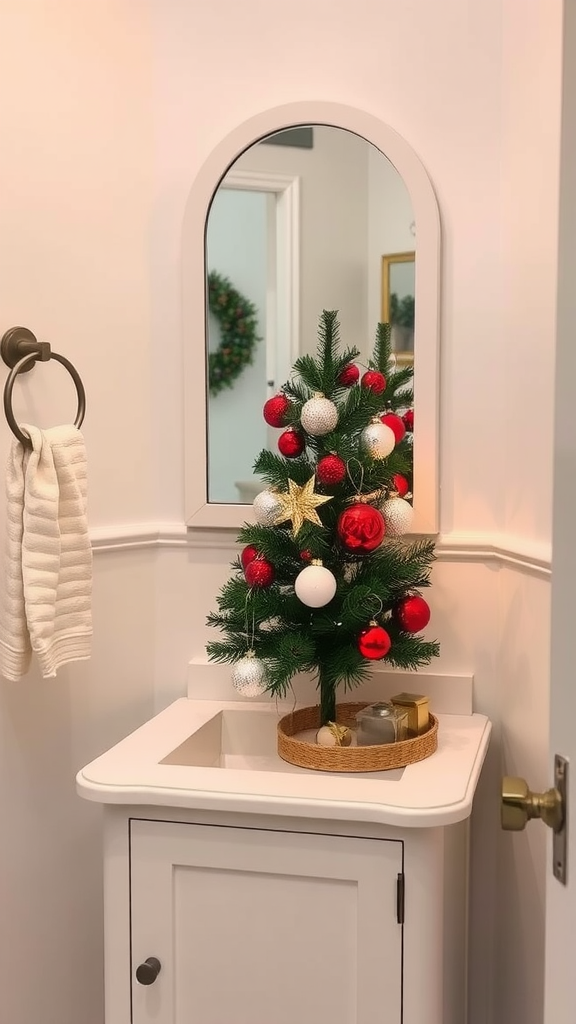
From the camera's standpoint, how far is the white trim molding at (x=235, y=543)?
1575 millimetres

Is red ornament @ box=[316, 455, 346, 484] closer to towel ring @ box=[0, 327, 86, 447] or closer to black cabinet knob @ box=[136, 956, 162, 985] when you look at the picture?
towel ring @ box=[0, 327, 86, 447]

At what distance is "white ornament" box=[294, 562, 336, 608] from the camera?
4.69ft

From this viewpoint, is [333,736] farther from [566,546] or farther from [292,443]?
[566,546]

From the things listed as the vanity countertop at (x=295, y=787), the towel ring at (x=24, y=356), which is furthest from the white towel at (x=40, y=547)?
the vanity countertop at (x=295, y=787)

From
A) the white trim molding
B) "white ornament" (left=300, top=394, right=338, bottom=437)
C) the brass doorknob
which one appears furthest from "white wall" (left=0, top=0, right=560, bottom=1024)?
the brass doorknob

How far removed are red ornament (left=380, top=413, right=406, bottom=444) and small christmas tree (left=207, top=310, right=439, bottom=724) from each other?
0.23ft

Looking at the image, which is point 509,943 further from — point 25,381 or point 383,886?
point 25,381

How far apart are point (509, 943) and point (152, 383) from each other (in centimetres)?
119

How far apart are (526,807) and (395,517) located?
0.76 m

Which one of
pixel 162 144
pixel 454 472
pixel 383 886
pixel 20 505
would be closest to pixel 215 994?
pixel 383 886

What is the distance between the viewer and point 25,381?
1586 mm

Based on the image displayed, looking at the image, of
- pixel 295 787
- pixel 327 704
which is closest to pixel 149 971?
pixel 295 787

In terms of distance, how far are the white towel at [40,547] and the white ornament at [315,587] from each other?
0.38 metres

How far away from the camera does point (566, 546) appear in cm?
78
